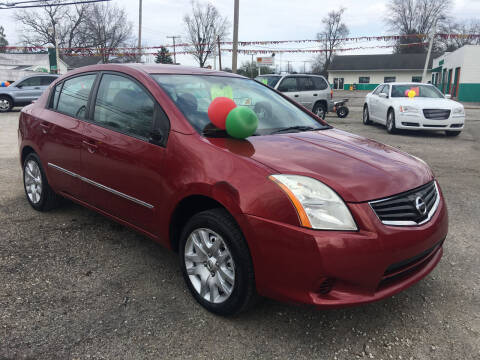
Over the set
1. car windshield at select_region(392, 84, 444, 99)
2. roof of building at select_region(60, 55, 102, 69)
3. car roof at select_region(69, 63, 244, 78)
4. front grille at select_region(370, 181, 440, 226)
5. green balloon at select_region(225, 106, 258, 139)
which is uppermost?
roof of building at select_region(60, 55, 102, 69)

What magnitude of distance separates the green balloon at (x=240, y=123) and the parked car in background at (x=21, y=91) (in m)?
17.1

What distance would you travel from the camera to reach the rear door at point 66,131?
354cm

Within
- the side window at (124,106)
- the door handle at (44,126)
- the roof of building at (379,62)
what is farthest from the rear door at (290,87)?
the roof of building at (379,62)

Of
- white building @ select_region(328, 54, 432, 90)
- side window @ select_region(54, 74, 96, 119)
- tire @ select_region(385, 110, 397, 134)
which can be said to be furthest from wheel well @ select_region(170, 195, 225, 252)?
white building @ select_region(328, 54, 432, 90)

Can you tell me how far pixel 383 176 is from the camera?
7.82ft

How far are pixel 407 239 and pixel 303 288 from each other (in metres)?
0.65

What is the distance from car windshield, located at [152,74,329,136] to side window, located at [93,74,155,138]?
0.20 metres

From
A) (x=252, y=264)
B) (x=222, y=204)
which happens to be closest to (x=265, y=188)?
(x=222, y=204)

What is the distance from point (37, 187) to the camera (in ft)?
14.2

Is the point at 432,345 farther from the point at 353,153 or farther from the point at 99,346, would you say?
the point at 99,346

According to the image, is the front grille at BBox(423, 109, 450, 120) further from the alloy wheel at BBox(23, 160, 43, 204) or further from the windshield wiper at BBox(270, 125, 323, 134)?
the alloy wheel at BBox(23, 160, 43, 204)

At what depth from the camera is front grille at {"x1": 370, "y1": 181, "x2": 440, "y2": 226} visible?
2.21 meters

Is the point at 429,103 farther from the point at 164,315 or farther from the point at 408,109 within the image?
the point at 164,315

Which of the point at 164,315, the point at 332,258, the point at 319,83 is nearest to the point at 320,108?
the point at 319,83
